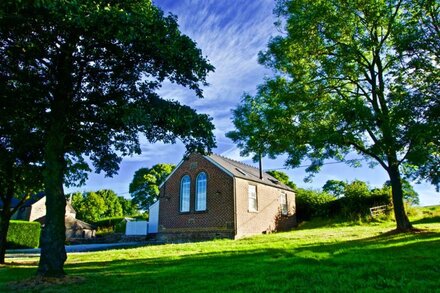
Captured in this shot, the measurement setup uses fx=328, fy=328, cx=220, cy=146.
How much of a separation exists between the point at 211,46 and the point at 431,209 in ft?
95.1

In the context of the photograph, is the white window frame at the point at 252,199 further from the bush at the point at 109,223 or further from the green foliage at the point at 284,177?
the bush at the point at 109,223

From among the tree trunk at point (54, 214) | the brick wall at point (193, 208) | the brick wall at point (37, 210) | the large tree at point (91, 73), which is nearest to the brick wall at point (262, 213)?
the brick wall at point (193, 208)

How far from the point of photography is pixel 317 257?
Answer: 8891 mm

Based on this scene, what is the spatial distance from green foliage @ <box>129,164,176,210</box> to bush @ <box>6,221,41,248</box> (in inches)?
882

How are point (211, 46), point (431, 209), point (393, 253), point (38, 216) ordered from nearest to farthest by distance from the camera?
point (393, 253) < point (211, 46) < point (431, 209) < point (38, 216)

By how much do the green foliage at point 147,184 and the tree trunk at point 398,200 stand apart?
126 ft

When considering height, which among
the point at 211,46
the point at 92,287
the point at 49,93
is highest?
the point at 211,46

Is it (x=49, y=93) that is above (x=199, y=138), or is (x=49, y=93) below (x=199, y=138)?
above

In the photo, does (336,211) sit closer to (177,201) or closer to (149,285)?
(177,201)

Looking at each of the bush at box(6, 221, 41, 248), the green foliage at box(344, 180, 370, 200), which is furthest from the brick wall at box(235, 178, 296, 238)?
the bush at box(6, 221, 41, 248)

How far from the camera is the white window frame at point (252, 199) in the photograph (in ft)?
81.3

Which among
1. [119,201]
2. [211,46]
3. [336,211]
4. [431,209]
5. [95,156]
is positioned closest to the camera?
[211,46]

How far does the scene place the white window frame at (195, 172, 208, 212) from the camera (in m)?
24.5

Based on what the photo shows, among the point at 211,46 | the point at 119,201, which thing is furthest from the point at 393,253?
the point at 119,201
